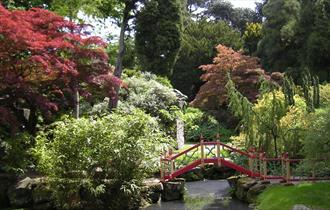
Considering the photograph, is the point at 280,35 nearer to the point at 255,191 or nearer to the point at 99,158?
the point at 255,191

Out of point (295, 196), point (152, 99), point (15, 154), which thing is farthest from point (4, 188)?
point (152, 99)

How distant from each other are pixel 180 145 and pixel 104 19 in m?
7.05

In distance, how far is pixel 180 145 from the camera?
20.3 meters

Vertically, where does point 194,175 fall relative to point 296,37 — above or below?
below

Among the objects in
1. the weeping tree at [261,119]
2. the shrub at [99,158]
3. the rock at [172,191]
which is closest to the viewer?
the shrub at [99,158]

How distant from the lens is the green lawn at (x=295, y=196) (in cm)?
966

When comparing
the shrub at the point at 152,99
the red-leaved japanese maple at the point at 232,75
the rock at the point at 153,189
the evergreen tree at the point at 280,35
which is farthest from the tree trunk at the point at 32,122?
the evergreen tree at the point at 280,35

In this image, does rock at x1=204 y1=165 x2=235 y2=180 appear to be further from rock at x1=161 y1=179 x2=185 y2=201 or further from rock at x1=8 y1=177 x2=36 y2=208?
rock at x1=8 y1=177 x2=36 y2=208

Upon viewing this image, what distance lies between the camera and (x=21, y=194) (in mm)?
11469

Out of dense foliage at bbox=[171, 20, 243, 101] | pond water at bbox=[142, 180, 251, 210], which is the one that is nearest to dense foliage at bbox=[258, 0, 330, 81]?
dense foliage at bbox=[171, 20, 243, 101]

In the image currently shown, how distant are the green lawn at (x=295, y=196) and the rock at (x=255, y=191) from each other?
1.16ft

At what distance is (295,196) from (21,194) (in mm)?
6808

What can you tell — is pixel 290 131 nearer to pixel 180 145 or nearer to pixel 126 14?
pixel 180 145

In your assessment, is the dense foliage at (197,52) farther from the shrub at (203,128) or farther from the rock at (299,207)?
the rock at (299,207)
